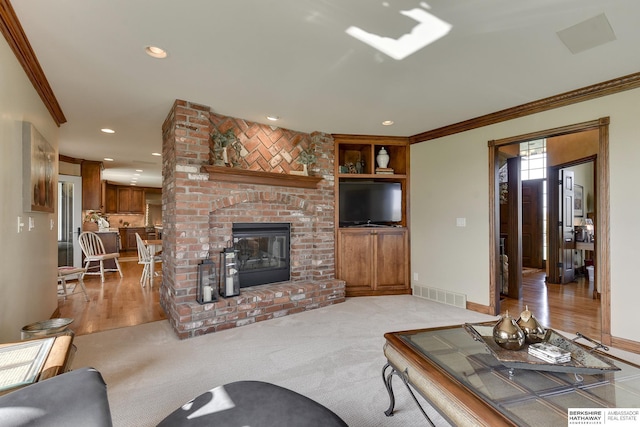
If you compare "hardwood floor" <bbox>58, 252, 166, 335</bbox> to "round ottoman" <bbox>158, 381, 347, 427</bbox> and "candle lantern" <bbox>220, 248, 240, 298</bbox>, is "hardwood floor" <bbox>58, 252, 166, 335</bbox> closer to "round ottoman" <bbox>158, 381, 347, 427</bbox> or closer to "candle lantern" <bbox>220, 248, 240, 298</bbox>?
"candle lantern" <bbox>220, 248, 240, 298</bbox>

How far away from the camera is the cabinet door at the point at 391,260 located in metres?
4.50

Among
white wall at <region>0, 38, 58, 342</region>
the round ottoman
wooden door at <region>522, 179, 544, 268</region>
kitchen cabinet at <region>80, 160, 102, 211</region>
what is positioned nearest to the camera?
the round ottoman

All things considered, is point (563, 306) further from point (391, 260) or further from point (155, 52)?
point (155, 52)

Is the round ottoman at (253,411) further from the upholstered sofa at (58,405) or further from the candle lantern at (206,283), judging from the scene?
the candle lantern at (206,283)

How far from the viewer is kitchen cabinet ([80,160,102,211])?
6434 millimetres

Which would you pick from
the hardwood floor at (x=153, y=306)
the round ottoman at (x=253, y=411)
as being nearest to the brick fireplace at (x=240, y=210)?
the hardwood floor at (x=153, y=306)

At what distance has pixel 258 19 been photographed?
1852 mm

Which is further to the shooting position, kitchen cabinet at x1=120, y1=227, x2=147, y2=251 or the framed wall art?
kitchen cabinet at x1=120, y1=227, x2=147, y2=251

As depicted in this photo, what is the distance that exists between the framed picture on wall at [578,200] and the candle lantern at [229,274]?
627 cm

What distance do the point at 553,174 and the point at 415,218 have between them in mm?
2966

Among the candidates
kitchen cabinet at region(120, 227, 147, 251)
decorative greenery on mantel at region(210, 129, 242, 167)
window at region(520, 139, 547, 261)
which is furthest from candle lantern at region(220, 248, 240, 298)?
kitchen cabinet at region(120, 227, 147, 251)

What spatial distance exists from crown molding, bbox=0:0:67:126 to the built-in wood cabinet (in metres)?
3.19

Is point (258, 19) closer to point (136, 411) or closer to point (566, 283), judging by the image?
point (136, 411)

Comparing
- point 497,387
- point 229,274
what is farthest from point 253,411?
point 229,274
